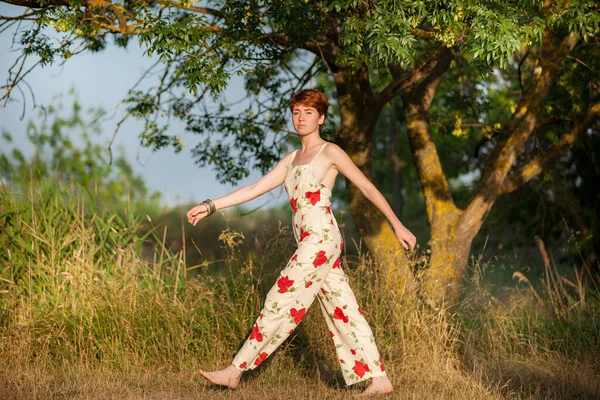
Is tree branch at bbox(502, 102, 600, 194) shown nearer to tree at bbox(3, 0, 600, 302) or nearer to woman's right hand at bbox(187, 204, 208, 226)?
tree at bbox(3, 0, 600, 302)

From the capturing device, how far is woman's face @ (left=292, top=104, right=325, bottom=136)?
5.48m

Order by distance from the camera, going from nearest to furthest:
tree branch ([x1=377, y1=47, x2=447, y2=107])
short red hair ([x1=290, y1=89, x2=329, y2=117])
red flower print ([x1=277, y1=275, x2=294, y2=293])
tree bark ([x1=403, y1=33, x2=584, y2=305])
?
1. red flower print ([x1=277, y1=275, x2=294, y2=293])
2. short red hair ([x1=290, y1=89, x2=329, y2=117])
3. tree branch ([x1=377, y1=47, x2=447, y2=107])
4. tree bark ([x1=403, y1=33, x2=584, y2=305])

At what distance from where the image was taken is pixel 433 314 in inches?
276

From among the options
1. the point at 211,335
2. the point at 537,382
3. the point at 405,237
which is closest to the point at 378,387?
the point at 405,237

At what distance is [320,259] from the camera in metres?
5.35

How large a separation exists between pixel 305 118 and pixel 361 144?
3890 millimetres

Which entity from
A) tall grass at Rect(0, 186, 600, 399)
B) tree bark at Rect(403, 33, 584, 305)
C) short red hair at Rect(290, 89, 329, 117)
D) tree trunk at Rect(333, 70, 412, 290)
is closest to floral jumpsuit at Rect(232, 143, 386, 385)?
short red hair at Rect(290, 89, 329, 117)

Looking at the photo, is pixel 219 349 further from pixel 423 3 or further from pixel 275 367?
pixel 423 3

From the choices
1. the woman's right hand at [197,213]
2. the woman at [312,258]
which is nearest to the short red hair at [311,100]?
the woman at [312,258]

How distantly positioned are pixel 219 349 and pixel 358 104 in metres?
3.94

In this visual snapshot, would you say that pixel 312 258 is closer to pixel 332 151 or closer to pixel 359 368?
pixel 332 151

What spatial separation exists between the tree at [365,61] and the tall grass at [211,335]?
699 millimetres

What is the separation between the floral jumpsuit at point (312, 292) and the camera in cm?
535

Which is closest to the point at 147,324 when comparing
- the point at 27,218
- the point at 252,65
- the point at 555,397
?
the point at 27,218
